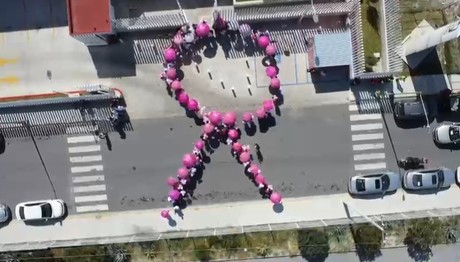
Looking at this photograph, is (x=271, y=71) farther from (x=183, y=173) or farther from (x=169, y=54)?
(x=183, y=173)

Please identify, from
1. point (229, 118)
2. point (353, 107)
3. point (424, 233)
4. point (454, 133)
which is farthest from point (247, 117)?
point (424, 233)

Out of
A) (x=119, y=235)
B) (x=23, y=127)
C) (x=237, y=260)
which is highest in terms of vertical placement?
(x=23, y=127)

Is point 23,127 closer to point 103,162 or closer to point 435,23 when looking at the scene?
point 103,162

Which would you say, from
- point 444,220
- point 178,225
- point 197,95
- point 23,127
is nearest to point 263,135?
point 197,95

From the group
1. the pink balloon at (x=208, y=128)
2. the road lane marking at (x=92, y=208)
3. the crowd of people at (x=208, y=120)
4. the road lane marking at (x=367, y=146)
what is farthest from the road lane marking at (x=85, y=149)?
the road lane marking at (x=367, y=146)

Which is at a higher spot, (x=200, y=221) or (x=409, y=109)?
(x=409, y=109)

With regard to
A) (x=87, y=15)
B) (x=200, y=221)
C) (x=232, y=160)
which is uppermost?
(x=87, y=15)

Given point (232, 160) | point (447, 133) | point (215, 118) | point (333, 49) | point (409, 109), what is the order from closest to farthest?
point (333, 49)
point (215, 118)
point (409, 109)
point (232, 160)
point (447, 133)
